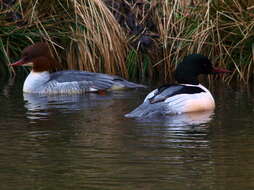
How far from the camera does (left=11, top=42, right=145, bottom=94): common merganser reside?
12070 millimetres

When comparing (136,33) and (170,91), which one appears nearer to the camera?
(170,91)

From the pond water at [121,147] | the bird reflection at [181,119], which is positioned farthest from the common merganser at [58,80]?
the bird reflection at [181,119]

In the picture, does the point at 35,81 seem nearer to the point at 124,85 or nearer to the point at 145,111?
the point at 124,85

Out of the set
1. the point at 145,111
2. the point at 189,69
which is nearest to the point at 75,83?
the point at 189,69

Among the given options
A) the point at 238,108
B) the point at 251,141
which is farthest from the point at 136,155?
the point at 238,108

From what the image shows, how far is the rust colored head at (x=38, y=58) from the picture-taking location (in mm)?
12359

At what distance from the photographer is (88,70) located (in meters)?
13.0

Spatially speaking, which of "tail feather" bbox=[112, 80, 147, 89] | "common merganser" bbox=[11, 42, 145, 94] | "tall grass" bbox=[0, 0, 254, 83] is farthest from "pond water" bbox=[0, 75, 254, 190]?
"common merganser" bbox=[11, 42, 145, 94]

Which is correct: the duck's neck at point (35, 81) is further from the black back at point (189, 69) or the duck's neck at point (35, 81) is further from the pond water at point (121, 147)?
the black back at point (189, 69)

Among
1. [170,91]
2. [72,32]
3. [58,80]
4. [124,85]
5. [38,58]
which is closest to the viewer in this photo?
[170,91]

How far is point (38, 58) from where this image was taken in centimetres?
1245

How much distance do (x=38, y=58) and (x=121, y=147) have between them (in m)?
5.55

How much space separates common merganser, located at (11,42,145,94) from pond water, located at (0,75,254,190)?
140 centimetres

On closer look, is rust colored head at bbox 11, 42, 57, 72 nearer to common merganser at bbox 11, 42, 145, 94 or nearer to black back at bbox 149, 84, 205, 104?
common merganser at bbox 11, 42, 145, 94
